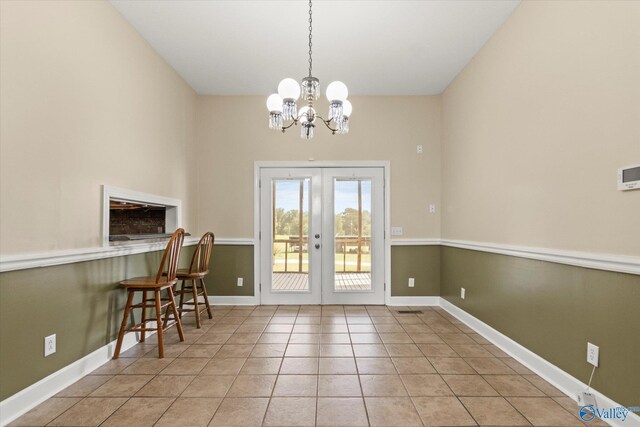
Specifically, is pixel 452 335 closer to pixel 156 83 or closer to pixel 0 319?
pixel 0 319

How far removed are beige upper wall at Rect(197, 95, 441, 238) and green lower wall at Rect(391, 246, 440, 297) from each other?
233 millimetres

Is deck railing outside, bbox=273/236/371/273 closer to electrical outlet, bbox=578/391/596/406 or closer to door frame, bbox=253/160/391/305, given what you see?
door frame, bbox=253/160/391/305

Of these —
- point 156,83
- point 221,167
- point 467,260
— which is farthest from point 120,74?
point 467,260

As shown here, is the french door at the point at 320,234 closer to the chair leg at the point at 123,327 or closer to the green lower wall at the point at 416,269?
the green lower wall at the point at 416,269

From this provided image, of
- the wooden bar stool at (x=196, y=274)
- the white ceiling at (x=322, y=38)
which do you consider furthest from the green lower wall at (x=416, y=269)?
the wooden bar stool at (x=196, y=274)

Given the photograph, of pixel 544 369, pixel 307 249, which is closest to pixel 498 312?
pixel 544 369

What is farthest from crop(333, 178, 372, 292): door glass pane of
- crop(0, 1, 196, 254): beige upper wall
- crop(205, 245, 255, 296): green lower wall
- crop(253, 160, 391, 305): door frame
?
crop(0, 1, 196, 254): beige upper wall

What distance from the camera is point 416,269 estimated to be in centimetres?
466

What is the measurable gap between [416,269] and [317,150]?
210cm

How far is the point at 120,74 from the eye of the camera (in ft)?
9.57

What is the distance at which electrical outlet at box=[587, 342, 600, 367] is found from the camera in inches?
77.6

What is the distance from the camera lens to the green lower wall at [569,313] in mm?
1789

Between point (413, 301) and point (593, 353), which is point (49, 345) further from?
point (413, 301)

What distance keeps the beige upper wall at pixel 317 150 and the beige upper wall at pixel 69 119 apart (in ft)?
3.69
